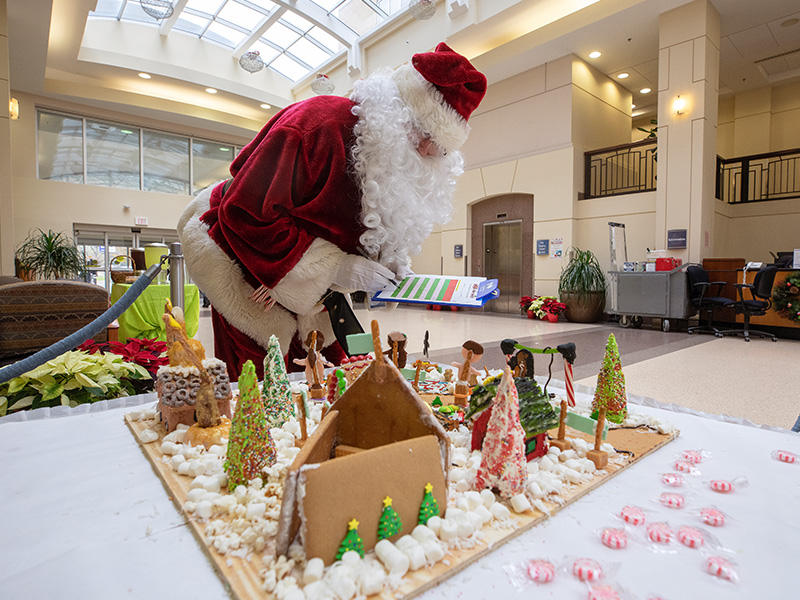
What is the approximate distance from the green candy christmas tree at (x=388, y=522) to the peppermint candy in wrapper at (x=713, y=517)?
0.38 meters

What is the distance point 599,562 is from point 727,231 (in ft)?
29.3

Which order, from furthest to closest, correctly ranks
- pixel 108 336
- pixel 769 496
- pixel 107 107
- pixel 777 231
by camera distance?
pixel 107 107 → pixel 777 231 → pixel 108 336 → pixel 769 496

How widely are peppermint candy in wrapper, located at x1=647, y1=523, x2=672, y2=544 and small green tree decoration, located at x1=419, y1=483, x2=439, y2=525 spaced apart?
0.25 m

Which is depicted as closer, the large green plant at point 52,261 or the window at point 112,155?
the large green plant at point 52,261

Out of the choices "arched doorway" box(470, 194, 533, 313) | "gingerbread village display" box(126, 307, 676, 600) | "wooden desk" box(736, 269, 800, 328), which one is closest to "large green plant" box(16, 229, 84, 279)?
"arched doorway" box(470, 194, 533, 313)

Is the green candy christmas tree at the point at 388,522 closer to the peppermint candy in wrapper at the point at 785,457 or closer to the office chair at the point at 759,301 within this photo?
the peppermint candy in wrapper at the point at 785,457

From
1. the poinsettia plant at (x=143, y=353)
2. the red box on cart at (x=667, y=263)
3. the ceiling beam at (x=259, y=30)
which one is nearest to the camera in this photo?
the poinsettia plant at (x=143, y=353)

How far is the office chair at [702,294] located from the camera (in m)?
5.19

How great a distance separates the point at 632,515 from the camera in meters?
0.52

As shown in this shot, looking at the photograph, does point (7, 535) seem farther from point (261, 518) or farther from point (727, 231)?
point (727, 231)

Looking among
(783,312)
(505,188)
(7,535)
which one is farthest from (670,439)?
(505,188)

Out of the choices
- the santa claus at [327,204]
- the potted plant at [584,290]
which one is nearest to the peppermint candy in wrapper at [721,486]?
the santa claus at [327,204]

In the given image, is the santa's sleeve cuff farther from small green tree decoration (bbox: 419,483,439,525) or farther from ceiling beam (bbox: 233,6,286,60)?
ceiling beam (bbox: 233,6,286,60)

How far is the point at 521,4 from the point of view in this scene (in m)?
6.41
